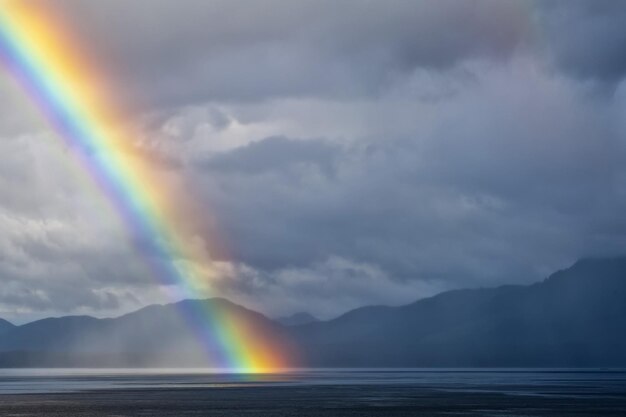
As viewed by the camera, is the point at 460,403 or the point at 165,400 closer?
the point at 460,403

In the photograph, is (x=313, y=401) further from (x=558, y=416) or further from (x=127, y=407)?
(x=558, y=416)

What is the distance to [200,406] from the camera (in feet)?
515

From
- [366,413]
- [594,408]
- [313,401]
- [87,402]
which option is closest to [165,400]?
[87,402]

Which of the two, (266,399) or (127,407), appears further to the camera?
(266,399)

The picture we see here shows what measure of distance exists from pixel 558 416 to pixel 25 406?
8723 cm

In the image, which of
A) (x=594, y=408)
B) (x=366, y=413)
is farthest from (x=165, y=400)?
(x=594, y=408)

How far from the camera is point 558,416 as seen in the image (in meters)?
130

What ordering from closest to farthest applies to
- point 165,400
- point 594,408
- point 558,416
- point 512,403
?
point 558,416 → point 594,408 → point 512,403 → point 165,400

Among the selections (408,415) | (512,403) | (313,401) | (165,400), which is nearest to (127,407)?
(165,400)

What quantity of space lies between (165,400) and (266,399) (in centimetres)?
1967

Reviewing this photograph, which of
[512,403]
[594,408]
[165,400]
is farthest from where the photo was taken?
[165,400]

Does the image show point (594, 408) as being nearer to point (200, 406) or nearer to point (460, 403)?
point (460, 403)

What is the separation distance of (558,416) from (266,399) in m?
69.4

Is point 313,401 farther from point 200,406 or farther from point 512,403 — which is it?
point 512,403
